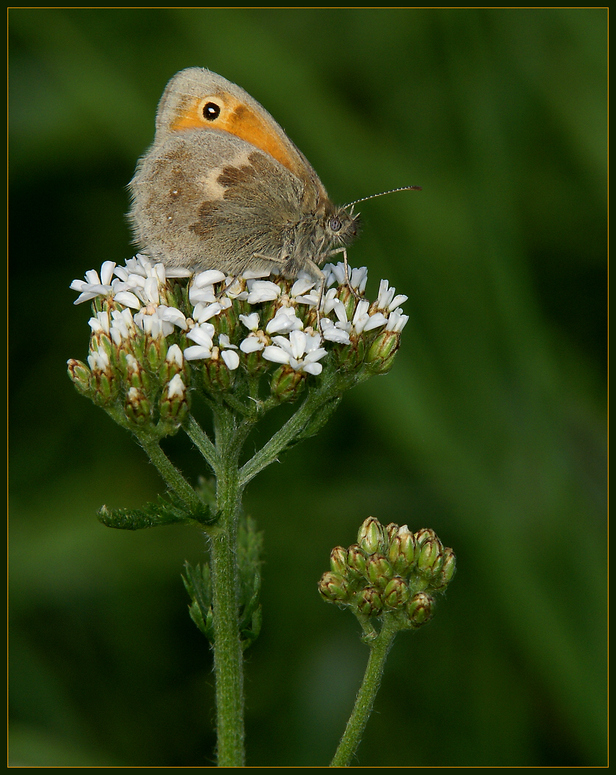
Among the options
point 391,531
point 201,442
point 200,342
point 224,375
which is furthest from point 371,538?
point 200,342

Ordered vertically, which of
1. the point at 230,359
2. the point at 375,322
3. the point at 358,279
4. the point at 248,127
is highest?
the point at 248,127

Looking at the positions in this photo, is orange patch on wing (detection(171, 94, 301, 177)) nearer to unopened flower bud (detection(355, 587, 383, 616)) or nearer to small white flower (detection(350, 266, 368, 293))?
small white flower (detection(350, 266, 368, 293))

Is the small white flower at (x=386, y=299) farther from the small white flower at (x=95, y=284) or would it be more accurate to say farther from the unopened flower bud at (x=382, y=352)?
the small white flower at (x=95, y=284)

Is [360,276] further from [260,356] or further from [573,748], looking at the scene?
[573,748]

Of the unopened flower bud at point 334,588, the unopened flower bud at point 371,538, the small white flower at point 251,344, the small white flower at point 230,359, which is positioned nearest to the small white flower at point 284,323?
the small white flower at point 251,344

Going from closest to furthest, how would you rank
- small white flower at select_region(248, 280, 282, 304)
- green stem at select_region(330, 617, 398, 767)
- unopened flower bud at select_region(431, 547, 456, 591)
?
green stem at select_region(330, 617, 398, 767)
unopened flower bud at select_region(431, 547, 456, 591)
small white flower at select_region(248, 280, 282, 304)

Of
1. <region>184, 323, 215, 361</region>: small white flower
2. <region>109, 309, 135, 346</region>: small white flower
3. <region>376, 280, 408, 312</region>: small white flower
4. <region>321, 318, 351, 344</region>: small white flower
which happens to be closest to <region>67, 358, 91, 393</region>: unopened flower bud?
<region>109, 309, 135, 346</region>: small white flower

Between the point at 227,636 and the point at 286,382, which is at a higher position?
the point at 286,382

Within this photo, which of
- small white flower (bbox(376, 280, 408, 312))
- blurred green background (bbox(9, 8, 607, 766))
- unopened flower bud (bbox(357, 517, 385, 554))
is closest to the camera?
unopened flower bud (bbox(357, 517, 385, 554))

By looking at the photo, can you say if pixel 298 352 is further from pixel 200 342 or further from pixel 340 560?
pixel 340 560
